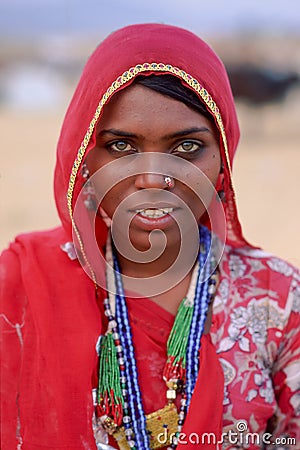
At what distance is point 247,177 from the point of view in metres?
9.04

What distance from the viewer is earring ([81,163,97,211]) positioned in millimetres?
2145

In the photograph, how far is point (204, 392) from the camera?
81.0 inches

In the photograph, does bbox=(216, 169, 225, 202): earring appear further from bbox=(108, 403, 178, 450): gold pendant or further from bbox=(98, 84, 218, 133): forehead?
bbox=(108, 403, 178, 450): gold pendant

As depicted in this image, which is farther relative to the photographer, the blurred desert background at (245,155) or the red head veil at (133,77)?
the blurred desert background at (245,155)

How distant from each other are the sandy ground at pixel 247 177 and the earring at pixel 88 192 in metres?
3.68

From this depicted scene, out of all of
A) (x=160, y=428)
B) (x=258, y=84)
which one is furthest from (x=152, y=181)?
(x=258, y=84)

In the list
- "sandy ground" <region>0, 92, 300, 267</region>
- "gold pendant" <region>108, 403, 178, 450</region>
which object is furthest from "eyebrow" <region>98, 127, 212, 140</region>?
"sandy ground" <region>0, 92, 300, 267</region>

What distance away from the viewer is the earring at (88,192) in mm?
2145

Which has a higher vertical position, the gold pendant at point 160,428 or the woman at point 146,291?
the woman at point 146,291

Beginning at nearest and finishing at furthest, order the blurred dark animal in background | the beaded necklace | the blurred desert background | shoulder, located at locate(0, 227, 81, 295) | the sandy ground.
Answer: the beaded necklace
shoulder, located at locate(0, 227, 81, 295)
the sandy ground
the blurred desert background
the blurred dark animal in background

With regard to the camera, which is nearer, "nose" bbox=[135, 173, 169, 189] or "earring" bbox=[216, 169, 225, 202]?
"nose" bbox=[135, 173, 169, 189]

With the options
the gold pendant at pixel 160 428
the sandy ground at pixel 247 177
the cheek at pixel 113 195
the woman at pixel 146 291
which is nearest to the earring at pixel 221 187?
the woman at pixel 146 291

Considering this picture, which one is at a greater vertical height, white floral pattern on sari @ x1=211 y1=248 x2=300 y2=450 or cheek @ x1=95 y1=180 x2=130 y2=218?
cheek @ x1=95 y1=180 x2=130 y2=218

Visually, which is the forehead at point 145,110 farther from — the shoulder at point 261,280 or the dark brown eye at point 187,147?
the shoulder at point 261,280
